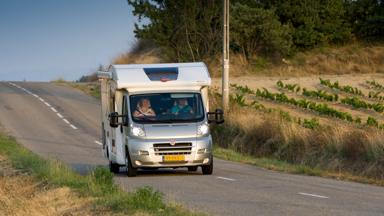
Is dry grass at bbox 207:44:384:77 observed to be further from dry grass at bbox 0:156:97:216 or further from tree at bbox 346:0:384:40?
dry grass at bbox 0:156:97:216

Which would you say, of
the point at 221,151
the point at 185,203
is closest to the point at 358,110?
the point at 221,151

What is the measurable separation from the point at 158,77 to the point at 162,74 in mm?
117

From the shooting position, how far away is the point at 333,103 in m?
48.7

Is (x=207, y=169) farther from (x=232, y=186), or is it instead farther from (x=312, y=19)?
(x=312, y=19)

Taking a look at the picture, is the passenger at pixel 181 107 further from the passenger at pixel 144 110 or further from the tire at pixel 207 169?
the tire at pixel 207 169

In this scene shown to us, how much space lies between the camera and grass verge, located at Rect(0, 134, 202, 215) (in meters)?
13.4

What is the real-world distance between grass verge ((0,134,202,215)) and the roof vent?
9.63 ft

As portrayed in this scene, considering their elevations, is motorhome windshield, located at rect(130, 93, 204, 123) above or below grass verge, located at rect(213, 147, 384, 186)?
above

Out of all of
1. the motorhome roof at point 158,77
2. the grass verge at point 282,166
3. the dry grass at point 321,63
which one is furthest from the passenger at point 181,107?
the dry grass at point 321,63

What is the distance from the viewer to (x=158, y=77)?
71.3 ft

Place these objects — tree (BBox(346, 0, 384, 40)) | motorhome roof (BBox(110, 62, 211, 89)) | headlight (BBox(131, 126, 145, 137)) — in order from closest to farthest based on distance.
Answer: headlight (BBox(131, 126, 145, 137))
motorhome roof (BBox(110, 62, 211, 89))
tree (BBox(346, 0, 384, 40))

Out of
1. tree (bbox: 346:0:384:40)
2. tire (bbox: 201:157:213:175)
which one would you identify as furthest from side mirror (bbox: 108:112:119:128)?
tree (bbox: 346:0:384:40)

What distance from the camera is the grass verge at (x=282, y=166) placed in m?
21.4

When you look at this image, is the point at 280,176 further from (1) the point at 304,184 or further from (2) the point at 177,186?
(2) the point at 177,186
